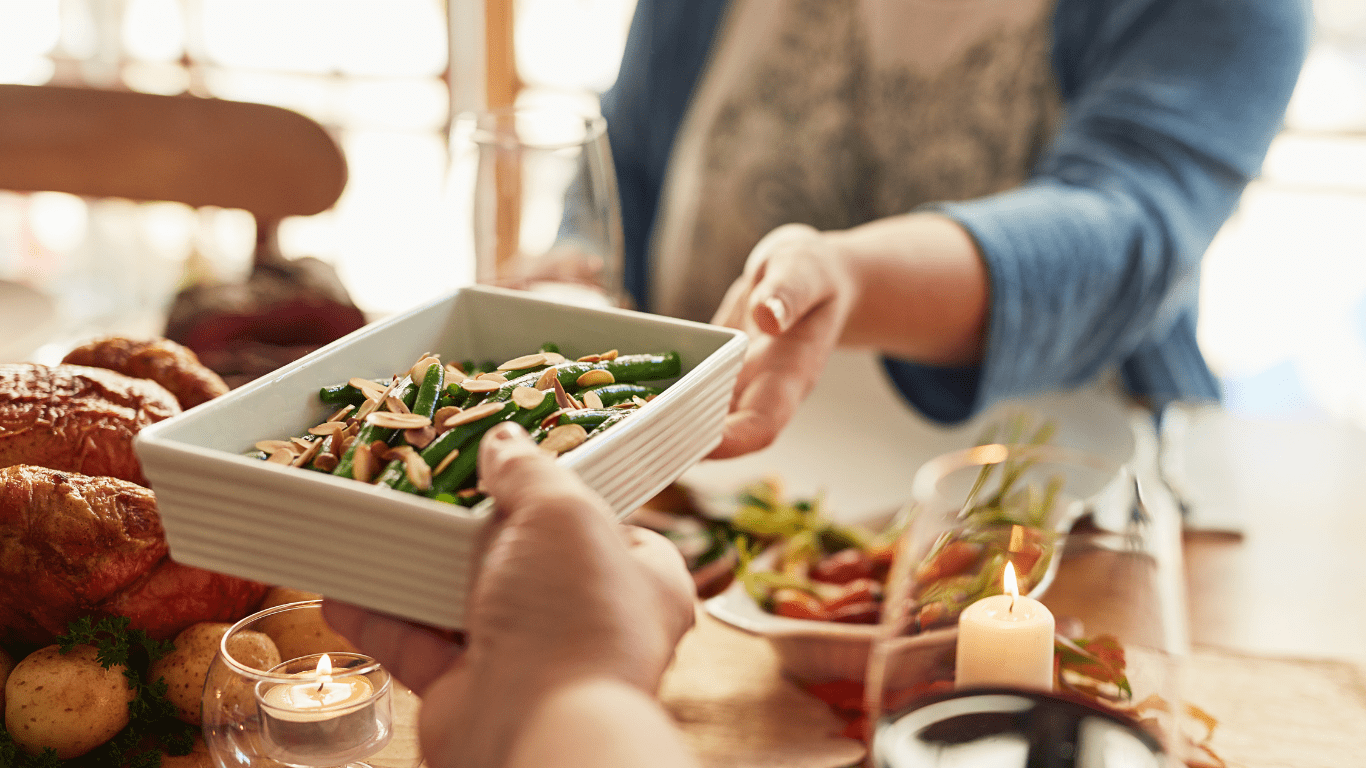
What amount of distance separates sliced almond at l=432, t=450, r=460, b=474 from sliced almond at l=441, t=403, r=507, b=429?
17 millimetres

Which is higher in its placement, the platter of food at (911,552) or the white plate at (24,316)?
the platter of food at (911,552)

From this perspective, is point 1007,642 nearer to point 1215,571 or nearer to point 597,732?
point 597,732

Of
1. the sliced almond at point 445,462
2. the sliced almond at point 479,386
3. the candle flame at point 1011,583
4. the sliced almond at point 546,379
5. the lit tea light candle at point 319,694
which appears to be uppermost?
the sliced almond at point 546,379

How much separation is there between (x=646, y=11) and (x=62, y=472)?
3.27 ft

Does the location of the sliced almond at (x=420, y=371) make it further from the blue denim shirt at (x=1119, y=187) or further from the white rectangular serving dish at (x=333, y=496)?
the blue denim shirt at (x=1119, y=187)

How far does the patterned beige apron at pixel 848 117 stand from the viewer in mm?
1147

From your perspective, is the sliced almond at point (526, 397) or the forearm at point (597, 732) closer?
the forearm at point (597, 732)

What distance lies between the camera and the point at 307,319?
0.93m

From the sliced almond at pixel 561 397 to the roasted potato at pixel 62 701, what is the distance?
0.83 feet

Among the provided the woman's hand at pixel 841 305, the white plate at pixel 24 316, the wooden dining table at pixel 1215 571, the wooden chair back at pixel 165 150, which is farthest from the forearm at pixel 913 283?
the white plate at pixel 24 316

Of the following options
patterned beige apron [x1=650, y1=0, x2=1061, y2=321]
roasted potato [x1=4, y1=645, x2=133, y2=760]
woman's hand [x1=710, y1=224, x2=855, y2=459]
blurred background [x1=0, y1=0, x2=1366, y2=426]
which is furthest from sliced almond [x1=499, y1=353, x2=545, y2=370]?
blurred background [x1=0, y1=0, x2=1366, y2=426]

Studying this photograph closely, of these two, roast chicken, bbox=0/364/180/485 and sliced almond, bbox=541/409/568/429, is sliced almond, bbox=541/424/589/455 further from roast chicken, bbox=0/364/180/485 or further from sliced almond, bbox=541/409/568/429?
roast chicken, bbox=0/364/180/485

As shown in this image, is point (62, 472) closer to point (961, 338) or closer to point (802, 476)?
point (802, 476)

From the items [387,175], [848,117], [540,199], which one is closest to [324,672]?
[540,199]
